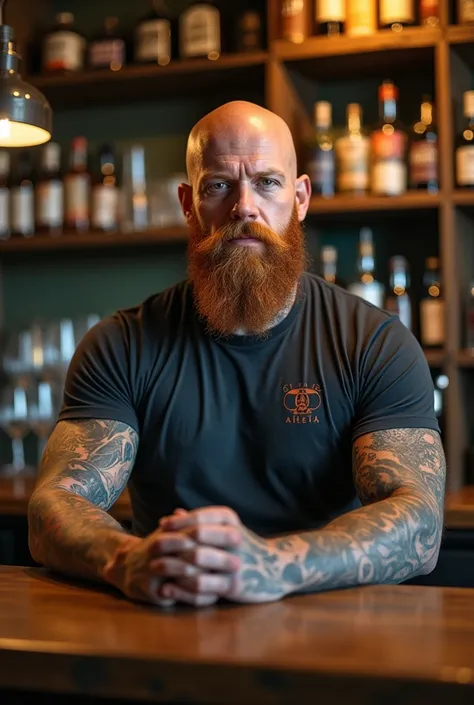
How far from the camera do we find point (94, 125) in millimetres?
3133

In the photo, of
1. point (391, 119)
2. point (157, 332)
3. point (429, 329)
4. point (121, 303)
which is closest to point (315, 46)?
point (391, 119)

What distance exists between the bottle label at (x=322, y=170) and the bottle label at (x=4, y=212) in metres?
0.98

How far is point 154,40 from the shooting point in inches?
110

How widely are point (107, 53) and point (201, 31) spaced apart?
31 centimetres

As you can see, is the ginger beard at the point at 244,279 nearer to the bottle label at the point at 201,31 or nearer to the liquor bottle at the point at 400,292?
the liquor bottle at the point at 400,292

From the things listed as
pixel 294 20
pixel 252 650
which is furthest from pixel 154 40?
pixel 252 650

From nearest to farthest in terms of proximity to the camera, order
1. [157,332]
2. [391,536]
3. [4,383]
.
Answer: [391,536] < [157,332] < [4,383]

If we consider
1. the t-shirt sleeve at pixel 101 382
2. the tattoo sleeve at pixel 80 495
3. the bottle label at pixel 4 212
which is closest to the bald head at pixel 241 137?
the t-shirt sleeve at pixel 101 382

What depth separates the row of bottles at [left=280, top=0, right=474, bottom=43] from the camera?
251cm

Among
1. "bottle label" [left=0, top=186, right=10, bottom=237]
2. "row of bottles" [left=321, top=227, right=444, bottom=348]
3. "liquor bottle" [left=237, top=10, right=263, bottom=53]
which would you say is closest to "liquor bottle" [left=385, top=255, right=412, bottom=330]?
"row of bottles" [left=321, top=227, right=444, bottom=348]

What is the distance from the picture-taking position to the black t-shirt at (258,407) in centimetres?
164

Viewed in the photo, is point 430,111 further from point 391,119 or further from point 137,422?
point 137,422

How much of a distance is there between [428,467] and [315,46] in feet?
4.87

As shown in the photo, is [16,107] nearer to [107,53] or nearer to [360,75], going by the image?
[107,53]
